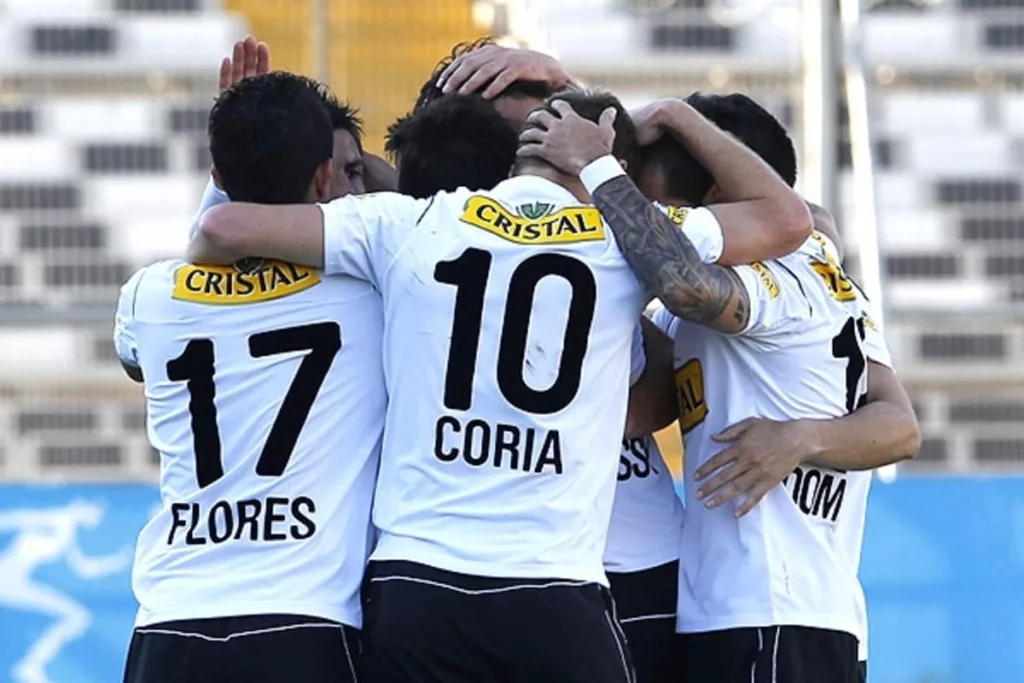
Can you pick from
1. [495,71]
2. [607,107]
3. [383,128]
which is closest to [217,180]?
[495,71]

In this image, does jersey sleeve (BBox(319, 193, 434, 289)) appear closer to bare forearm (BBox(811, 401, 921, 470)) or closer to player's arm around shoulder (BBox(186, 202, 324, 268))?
player's arm around shoulder (BBox(186, 202, 324, 268))

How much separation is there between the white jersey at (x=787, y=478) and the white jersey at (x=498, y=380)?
0.40 metres

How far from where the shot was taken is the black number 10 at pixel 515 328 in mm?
3637

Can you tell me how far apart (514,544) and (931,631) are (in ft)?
11.7

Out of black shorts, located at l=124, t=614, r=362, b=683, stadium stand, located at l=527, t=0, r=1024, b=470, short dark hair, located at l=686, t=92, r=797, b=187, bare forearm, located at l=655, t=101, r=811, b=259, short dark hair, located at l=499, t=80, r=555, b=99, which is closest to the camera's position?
black shorts, located at l=124, t=614, r=362, b=683

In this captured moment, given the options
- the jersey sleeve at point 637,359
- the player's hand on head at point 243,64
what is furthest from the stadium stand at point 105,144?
the jersey sleeve at point 637,359

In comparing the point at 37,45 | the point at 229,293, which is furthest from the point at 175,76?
the point at 229,293

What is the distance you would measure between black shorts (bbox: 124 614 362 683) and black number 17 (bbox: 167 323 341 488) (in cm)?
29

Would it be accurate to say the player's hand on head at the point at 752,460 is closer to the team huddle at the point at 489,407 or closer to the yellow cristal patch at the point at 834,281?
the team huddle at the point at 489,407

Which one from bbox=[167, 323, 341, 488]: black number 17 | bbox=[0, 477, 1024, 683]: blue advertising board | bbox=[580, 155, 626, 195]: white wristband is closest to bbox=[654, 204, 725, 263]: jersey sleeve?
bbox=[580, 155, 626, 195]: white wristband

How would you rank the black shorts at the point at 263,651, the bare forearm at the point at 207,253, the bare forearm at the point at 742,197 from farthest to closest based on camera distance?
the bare forearm at the point at 742,197 → the bare forearm at the point at 207,253 → the black shorts at the point at 263,651

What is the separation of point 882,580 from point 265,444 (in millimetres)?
3622

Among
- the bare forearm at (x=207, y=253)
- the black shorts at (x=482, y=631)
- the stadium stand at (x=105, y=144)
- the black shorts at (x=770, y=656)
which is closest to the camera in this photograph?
the black shorts at (x=482, y=631)

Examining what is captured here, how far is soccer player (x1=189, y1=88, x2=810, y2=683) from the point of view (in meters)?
3.58
